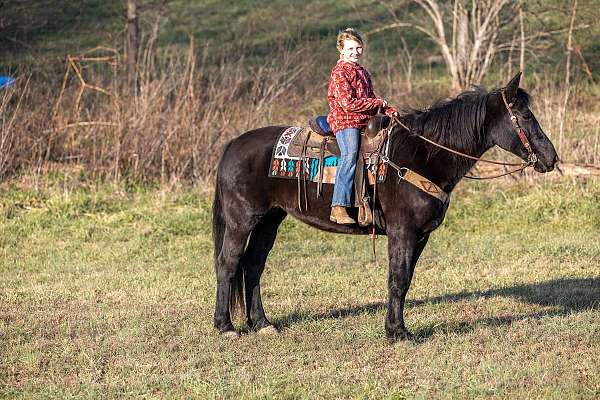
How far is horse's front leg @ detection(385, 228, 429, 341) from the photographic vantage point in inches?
283

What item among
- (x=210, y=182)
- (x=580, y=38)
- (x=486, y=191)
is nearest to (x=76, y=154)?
(x=210, y=182)

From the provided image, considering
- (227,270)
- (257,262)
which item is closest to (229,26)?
(257,262)

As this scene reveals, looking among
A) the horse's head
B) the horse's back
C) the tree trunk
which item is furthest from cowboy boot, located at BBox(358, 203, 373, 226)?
the tree trunk

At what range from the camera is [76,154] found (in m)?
14.2

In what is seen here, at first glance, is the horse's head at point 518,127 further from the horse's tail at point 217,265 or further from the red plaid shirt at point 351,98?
the horse's tail at point 217,265

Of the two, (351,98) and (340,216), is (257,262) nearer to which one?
(340,216)

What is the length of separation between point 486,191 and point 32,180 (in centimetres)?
652

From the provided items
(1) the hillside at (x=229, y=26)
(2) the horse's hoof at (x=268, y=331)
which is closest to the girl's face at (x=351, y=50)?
(2) the horse's hoof at (x=268, y=331)

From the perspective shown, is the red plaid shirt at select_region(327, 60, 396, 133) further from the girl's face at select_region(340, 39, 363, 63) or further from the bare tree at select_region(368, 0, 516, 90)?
the bare tree at select_region(368, 0, 516, 90)

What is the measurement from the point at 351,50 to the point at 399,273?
5.84 feet

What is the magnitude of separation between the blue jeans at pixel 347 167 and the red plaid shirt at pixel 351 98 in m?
0.08

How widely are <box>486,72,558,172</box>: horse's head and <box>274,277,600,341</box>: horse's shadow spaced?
63.1 inches

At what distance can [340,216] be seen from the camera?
7309mm

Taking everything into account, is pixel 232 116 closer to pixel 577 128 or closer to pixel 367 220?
pixel 577 128
